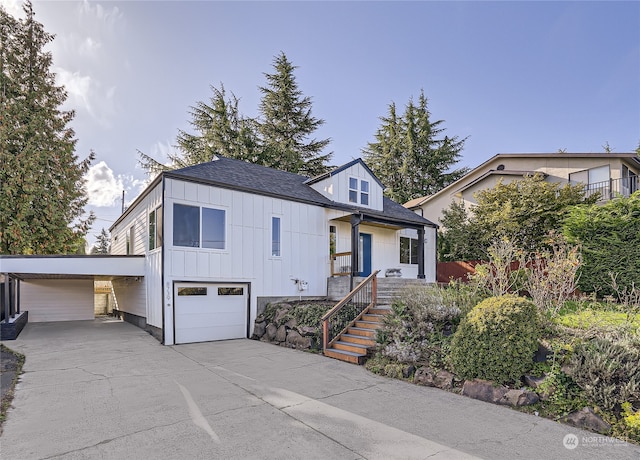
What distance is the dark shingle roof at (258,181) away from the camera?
11.0m

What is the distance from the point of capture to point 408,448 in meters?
4.03

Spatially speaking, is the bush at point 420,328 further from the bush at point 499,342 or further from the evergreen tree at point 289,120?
the evergreen tree at point 289,120

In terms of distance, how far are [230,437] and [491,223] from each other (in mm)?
15610

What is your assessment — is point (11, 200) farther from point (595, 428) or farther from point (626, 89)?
point (626, 89)

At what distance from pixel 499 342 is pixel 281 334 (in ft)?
20.8

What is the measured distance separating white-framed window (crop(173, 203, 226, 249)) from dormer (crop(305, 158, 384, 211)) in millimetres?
4864

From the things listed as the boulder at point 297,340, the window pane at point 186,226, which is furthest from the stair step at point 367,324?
the window pane at point 186,226

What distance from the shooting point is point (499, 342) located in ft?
19.2

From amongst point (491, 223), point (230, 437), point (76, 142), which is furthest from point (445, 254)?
point (76, 142)

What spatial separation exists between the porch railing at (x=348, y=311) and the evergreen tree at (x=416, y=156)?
22077 mm

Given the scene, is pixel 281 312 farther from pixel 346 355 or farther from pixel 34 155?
pixel 34 155

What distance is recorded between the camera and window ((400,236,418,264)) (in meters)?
17.0

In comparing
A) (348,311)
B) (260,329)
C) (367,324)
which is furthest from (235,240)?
(367,324)

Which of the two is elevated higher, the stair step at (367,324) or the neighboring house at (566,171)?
the neighboring house at (566,171)
